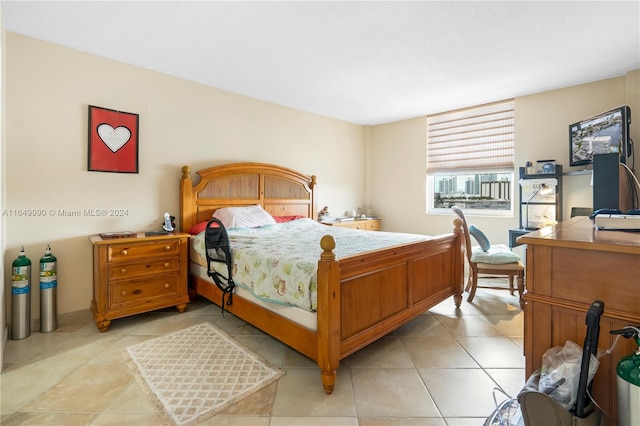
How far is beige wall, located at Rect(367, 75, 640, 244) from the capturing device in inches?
135

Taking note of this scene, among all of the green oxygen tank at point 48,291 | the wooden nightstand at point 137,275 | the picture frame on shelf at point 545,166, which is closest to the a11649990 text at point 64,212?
the wooden nightstand at point 137,275

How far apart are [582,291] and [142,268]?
3.09 meters

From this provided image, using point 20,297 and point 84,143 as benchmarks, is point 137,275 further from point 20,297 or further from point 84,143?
point 84,143

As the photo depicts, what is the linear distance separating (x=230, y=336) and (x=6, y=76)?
2.80m

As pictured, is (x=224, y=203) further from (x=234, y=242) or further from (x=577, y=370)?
(x=577, y=370)

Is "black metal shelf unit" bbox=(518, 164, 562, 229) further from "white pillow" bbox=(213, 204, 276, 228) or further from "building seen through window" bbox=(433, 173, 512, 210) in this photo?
"white pillow" bbox=(213, 204, 276, 228)

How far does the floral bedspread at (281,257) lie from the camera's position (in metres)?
1.90

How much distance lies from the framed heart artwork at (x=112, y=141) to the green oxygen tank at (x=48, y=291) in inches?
34.9

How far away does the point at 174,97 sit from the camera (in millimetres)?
3355

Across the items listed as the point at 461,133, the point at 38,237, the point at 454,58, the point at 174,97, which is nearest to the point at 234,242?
the point at 38,237

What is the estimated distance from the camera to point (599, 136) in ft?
10.2

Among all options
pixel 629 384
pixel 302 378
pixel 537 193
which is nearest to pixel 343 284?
pixel 302 378

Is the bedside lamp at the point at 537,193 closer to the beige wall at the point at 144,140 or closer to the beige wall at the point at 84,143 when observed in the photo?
the beige wall at the point at 144,140

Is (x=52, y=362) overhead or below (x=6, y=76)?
below
